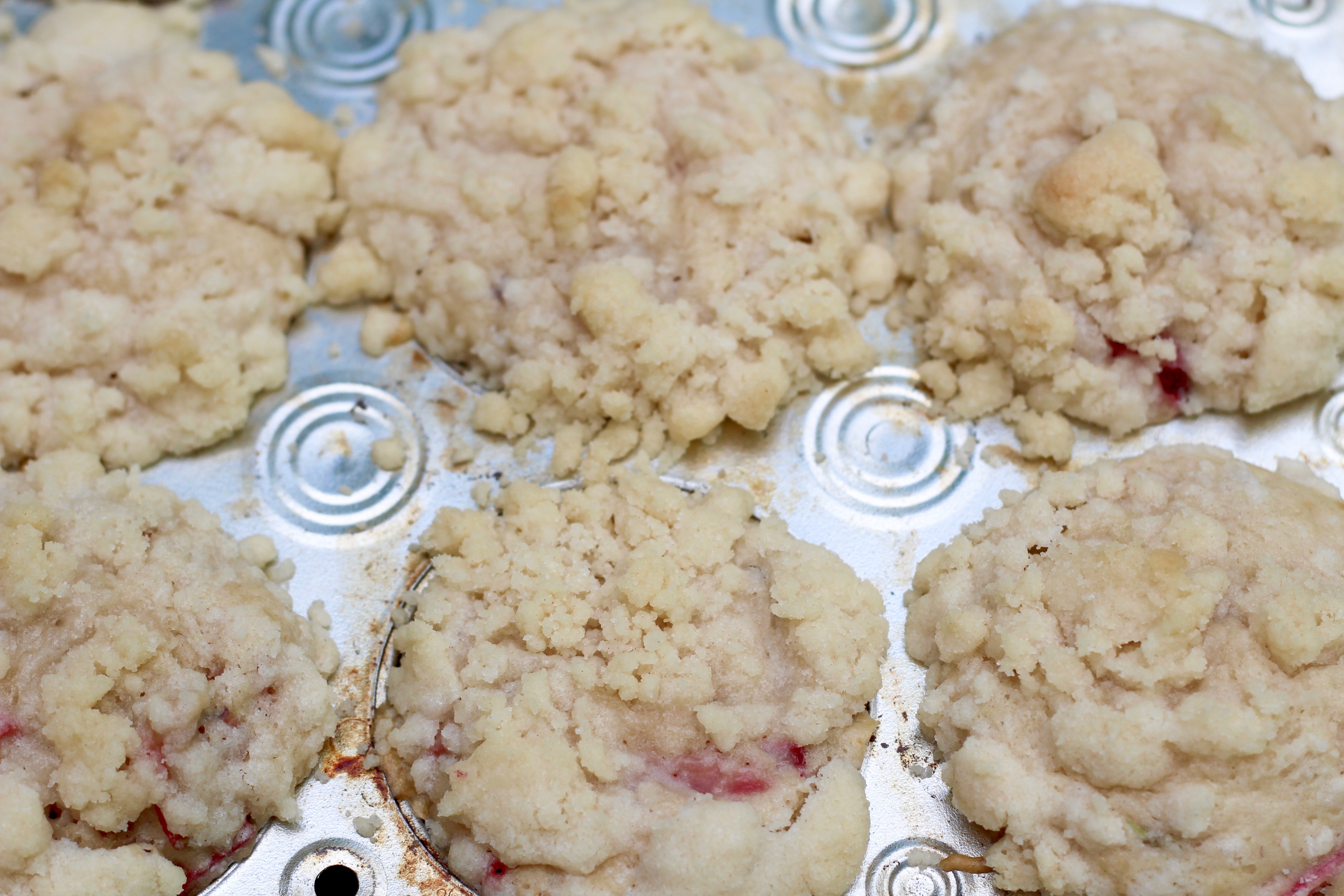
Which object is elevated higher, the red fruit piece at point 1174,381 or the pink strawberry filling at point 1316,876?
the red fruit piece at point 1174,381

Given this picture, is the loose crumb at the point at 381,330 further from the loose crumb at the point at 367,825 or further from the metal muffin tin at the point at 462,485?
the loose crumb at the point at 367,825

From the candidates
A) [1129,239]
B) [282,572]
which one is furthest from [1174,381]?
[282,572]

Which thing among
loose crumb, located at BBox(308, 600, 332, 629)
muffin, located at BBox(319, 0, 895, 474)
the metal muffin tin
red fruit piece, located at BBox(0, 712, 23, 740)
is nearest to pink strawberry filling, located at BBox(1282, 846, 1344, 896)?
the metal muffin tin

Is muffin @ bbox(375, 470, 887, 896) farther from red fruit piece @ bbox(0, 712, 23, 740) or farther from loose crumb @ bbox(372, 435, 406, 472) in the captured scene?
red fruit piece @ bbox(0, 712, 23, 740)

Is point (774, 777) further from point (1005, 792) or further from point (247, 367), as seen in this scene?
point (247, 367)

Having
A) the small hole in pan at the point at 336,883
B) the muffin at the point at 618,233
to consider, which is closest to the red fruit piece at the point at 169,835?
the small hole in pan at the point at 336,883

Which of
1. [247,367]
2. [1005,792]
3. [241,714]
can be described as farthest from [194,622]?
[1005,792]

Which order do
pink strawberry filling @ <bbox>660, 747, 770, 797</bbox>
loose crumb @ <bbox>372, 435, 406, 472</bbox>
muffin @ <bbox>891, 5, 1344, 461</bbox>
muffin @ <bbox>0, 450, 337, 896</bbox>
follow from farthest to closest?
loose crumb @ <bbox>372, 435, 406, 472</bbox> → muffin @ <bbox>891, 5, 1344, 461</bbox> → pink strawberry filling @ <bbox>660, 747, 770, 797</bbox> → muffin @ <bbox>0, 450, 337, 896</bbox>
